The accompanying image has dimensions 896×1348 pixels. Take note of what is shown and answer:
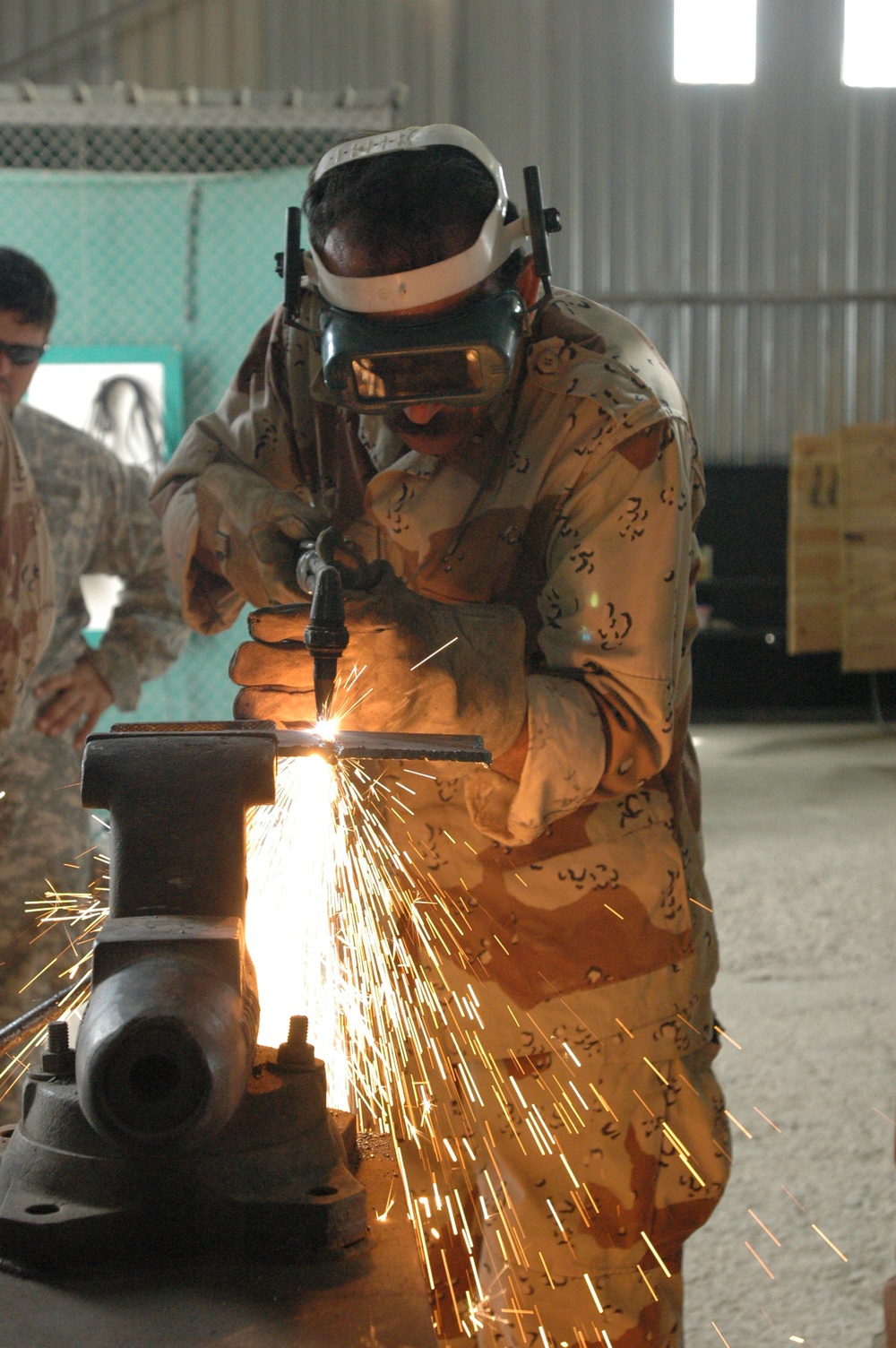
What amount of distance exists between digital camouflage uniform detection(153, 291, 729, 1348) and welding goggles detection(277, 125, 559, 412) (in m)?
0.17

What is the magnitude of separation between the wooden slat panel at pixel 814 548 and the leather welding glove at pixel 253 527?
9.50m

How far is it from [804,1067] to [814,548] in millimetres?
7688

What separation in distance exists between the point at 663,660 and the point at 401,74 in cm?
992

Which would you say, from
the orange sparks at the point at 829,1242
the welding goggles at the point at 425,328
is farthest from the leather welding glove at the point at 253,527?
the orange sparks at the point at 829,1242

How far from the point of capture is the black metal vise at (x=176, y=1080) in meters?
0.85

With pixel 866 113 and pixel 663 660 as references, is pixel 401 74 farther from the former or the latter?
pixel 663 660

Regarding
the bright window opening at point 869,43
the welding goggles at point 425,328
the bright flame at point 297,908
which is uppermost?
the bright window opening at point 869,43

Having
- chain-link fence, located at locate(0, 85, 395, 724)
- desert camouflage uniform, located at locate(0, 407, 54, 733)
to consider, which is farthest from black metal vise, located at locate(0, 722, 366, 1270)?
chain-link fence, located at locate(0, 85, 395, 724)

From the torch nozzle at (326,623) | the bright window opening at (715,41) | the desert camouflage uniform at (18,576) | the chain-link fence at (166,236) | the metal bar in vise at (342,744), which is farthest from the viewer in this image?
the bright window opening at (715,41)

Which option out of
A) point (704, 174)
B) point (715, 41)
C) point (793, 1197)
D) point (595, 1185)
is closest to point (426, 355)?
point (595, 1185)

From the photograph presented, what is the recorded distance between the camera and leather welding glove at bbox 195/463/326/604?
5.72 feet

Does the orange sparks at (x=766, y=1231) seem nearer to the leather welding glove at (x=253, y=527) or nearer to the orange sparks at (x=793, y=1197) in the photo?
the orange sparks at (x=793, y=1197)

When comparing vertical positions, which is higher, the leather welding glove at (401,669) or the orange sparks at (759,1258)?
the leather welding glove at (401,669)

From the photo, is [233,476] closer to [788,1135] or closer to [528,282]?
[528,282]
